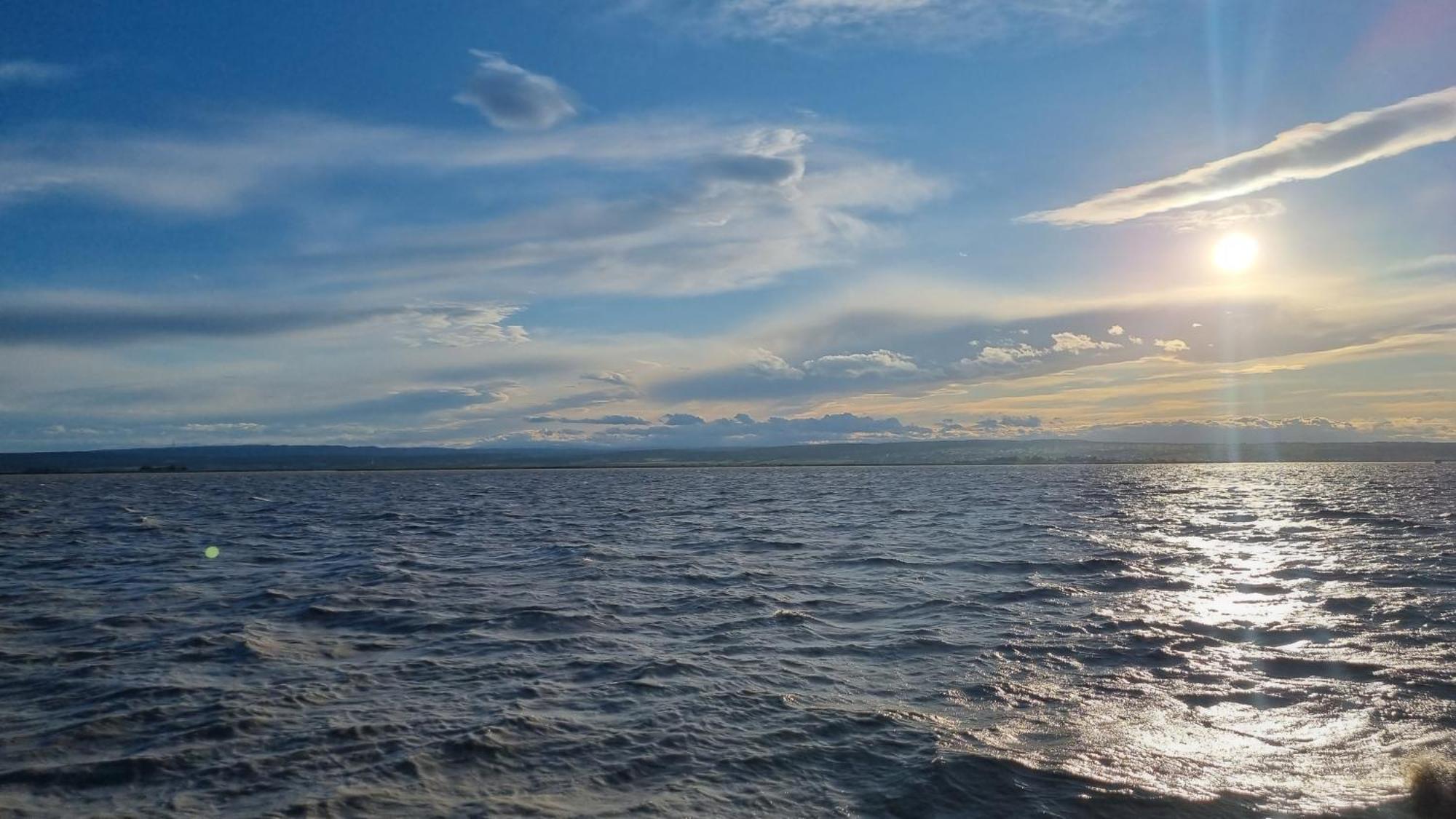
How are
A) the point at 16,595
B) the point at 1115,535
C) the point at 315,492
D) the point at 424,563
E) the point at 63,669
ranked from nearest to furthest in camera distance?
the point at 63,669 → the point at 16,595 → the point at 424,563 → the point at 1115,535 → the point at 315,492

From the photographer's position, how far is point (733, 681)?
639 inches

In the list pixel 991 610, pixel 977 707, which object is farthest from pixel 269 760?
pixel 991 610

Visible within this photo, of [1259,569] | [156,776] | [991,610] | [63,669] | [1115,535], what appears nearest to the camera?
[156,776]

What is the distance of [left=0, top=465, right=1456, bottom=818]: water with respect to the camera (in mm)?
11281

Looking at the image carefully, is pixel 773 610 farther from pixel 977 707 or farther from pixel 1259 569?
pixel 1259 569

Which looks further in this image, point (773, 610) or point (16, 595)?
point (16, 595)

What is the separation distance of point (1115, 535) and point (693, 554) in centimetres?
1990

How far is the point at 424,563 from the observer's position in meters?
34.3

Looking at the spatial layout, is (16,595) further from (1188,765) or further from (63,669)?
(1188,765)

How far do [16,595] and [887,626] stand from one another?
2392cm

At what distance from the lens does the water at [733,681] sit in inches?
444

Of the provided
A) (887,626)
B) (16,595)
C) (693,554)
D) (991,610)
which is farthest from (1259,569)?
(16,595)

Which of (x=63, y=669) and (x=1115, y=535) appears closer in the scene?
(x=63, y=669)

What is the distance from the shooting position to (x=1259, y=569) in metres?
30.0
